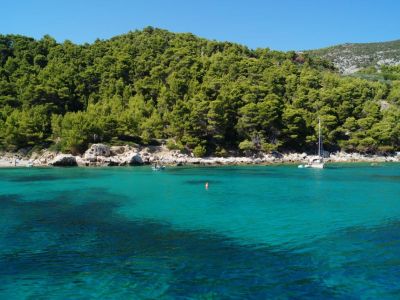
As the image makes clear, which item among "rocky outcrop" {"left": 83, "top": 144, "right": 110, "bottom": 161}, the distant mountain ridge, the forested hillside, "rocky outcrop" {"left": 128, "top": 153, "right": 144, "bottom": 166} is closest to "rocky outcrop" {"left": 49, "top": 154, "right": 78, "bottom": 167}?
"rocky outcrop" {"left": 83, "top": 144, "right": 110, "bottom": 161}

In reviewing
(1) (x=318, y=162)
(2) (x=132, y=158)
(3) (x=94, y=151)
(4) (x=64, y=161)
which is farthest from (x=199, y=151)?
(4) (x=64, y=161)

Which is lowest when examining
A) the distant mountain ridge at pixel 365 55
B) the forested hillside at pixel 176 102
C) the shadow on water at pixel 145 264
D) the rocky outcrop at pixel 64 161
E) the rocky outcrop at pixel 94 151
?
the shadow on water at pixel 145 264

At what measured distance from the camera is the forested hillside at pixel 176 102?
216 feet

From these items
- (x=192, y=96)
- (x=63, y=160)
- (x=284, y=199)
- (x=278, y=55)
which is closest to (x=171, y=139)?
(x=192, y=96)

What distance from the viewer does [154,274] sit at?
1195 centimetres

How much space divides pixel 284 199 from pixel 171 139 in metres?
42.3

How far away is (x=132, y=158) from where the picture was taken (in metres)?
61.8

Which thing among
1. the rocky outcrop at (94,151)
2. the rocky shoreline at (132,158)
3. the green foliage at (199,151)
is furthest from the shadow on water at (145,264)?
the green foliage at (199,151)

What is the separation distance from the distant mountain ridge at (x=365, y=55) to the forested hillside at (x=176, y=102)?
8452 cm

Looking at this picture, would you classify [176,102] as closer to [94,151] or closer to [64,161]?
[94,151]

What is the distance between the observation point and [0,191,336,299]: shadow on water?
1083cm

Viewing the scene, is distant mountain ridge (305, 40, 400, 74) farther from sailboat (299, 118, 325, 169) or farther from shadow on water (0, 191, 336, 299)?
shadow on water (0, 191, 336, 299)

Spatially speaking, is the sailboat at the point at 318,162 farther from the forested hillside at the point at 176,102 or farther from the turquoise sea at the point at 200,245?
the turquoise sea at the point at 200,245

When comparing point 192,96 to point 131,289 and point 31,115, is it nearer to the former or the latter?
point 31,115
